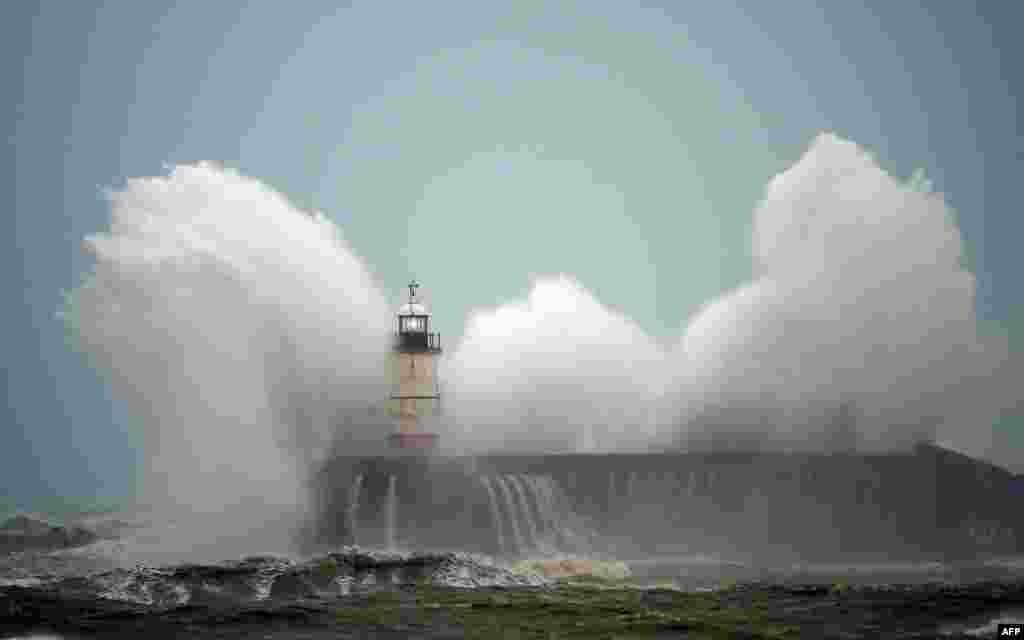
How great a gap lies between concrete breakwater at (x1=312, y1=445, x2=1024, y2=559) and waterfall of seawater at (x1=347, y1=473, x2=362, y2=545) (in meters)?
0.04

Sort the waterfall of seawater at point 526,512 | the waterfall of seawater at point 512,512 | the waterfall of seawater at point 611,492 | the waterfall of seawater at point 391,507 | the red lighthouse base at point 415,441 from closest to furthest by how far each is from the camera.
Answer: the waterfall of seawater at point 512,512, the waterfall of seawater at point 526,512, the waterfall of seawater at point 391,507, the waterfall of seawater at point 611,492, the red lighthouse base at point 415,441

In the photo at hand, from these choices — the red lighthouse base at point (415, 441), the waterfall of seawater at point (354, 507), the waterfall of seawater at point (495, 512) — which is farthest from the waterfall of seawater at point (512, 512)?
the red lighthouse base at point (415, 441)

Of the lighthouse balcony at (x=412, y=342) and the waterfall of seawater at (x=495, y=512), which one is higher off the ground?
the lighthouse balcony at (x=412, y=342)

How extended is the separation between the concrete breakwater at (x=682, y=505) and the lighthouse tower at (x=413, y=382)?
4955 mm

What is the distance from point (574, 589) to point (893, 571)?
10.6 m

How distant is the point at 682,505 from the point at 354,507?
33.8 feet

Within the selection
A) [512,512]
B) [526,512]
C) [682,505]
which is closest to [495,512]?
[512,512]

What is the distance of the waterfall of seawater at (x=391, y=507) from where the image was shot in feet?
133

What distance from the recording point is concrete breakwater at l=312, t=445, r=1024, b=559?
1588 inches

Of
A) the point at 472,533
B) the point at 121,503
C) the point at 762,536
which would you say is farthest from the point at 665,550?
the point at 121,503

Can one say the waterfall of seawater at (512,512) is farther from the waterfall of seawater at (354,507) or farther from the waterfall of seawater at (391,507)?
the waterfall of seawater at (354,507)

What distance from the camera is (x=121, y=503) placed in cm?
7500

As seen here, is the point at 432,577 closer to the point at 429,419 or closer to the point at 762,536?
the point at 762,536

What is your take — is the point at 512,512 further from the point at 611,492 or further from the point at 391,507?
the point at 391,507
